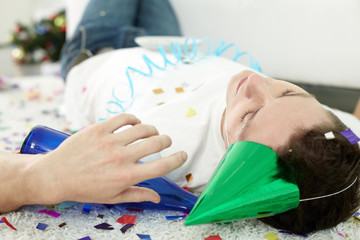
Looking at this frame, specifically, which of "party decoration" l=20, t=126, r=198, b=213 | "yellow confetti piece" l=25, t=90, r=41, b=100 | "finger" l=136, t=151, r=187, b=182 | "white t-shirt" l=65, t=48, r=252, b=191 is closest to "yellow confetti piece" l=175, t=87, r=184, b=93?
"white t-shirt" l=65, t=48, r=252, b=191

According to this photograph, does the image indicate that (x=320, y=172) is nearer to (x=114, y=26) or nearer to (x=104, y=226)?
(x=104, y=226)

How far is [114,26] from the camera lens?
1.93 meters

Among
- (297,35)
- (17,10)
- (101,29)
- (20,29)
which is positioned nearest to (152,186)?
(297,35)

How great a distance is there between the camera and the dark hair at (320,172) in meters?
0.68

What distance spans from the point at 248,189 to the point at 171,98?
550mm

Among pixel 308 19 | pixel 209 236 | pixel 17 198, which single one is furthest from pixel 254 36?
pixel 17 198

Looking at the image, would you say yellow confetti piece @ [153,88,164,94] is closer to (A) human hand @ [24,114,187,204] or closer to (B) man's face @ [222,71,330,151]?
(B) man's face @ [222,71,330,151]

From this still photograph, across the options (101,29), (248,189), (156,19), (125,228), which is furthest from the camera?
(156,19)

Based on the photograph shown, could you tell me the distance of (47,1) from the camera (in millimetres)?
4547

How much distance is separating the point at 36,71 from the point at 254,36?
2478 mm

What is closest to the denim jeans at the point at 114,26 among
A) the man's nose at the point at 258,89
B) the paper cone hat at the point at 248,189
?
the man's nose at the point at 258,89

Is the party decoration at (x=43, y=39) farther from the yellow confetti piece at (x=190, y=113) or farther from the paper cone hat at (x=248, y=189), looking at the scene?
the paper cone hat at (x=248, y=189)

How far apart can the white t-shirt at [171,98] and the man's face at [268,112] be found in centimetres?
12

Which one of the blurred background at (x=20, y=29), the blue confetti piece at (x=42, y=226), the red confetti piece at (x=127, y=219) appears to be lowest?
the blurred background at (x=20, y=29)
